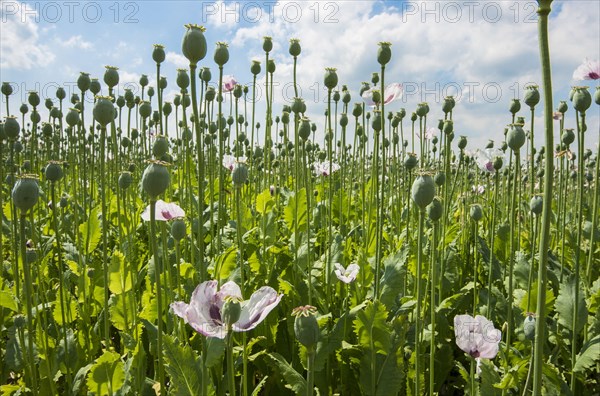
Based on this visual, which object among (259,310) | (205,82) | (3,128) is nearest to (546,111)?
(259,310)

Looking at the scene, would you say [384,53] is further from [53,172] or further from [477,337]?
[53,172]

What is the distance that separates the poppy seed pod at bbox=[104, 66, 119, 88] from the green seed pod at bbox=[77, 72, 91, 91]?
291 millimetres

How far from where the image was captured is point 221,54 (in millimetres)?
1826

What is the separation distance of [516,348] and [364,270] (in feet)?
2.25

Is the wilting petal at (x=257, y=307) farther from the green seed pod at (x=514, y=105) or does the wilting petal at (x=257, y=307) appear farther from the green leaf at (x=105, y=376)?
the green seed pod at (x=514, y=105)

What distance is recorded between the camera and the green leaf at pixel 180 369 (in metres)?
1.34

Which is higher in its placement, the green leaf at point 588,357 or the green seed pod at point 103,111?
the green seed pod at point 103,111

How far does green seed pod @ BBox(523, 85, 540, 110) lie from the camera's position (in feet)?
5.98

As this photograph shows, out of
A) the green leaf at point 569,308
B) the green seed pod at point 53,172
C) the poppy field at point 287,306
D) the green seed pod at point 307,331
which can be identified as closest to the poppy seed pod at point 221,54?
the poppy field at point 287,306

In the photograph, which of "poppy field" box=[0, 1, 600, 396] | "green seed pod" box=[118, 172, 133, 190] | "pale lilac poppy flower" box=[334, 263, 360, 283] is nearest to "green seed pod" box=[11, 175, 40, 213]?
"poppy field" box=[0, 1, 600, 396]

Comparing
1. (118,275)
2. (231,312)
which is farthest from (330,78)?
(231,312)

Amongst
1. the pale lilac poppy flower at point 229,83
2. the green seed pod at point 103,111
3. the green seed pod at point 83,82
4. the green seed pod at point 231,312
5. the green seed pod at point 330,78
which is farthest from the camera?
the pale lilac poppy flower at point 229,83

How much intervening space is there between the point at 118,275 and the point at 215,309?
107cm

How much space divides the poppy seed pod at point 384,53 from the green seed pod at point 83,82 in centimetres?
147
